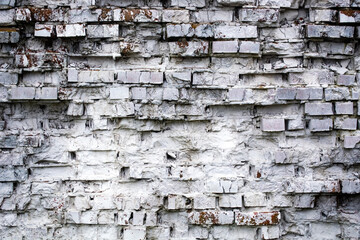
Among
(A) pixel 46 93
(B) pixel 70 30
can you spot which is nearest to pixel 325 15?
(B) pixel 70 30

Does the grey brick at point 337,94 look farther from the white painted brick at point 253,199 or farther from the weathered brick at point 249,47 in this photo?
the white painted brick at point 253,199

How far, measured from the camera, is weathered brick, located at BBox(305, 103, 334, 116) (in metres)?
2.29

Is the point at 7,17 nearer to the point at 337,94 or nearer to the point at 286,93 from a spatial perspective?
the point at 286,93

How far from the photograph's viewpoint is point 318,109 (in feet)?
7.54

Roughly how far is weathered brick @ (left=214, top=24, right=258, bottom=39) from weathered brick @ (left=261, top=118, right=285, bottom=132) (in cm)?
62

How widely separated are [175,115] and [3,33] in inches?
54.0

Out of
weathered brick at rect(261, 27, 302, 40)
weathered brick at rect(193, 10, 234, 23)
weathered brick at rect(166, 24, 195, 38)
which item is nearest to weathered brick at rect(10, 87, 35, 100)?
weathered brick at rect(166, 24, 195, 38)

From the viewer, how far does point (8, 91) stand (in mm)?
2289

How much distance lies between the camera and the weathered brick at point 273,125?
231 centimetres

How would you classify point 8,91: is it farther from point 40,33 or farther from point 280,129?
point 280,129

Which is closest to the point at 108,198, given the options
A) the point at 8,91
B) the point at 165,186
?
the point at 165,186

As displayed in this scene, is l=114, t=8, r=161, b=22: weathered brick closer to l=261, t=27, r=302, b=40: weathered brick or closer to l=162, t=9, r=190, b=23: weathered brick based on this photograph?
l=162, t=9, r=190, b=23: weathered brick

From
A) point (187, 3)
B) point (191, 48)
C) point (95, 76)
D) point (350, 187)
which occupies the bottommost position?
point (350, 187)

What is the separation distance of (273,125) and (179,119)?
2.25ft
